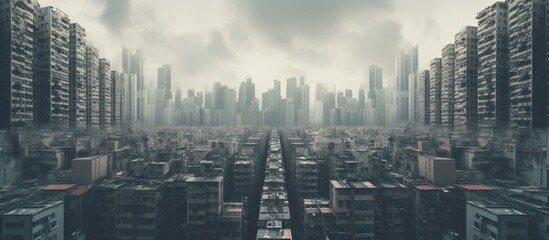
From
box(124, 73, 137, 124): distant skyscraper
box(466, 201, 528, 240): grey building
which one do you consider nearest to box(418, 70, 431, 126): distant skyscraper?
box(466, 201, 528, 240): grey building

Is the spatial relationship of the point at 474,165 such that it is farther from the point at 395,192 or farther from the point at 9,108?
the point at 9,108

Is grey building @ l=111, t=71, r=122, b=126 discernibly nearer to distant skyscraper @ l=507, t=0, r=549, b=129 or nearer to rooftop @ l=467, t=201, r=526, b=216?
rooftop @ l=467, t=201, r=526, b=216

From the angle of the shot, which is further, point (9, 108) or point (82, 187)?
point (9, 108)

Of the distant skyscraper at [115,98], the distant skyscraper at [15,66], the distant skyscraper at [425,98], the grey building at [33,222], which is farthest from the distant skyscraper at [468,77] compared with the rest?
the distant skyscraper at [115,98]

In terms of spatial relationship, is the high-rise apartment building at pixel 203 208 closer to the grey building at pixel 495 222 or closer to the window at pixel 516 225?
the grey building at pixel 495 222

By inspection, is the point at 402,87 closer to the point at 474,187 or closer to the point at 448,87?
the point at 448,87

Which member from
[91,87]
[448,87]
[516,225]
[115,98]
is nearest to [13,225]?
[516,225]

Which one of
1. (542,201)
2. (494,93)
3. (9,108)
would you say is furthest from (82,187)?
(494,93)
